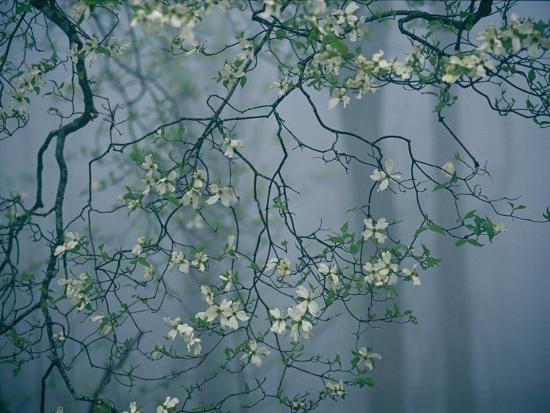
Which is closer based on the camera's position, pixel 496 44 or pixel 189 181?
pixel 496 44

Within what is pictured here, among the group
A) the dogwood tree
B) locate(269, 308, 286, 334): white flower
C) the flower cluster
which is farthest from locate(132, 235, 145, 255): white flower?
the flower cluster

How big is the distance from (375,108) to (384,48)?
213 millimetres

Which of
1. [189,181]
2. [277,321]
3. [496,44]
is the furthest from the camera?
[189,181]

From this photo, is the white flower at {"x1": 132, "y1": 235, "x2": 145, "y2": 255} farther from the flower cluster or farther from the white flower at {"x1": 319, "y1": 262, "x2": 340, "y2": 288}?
the flower cluster

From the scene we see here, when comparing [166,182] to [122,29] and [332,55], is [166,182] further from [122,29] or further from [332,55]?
[122,29]

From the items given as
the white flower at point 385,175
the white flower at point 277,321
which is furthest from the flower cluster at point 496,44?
the white flower at point 277,321

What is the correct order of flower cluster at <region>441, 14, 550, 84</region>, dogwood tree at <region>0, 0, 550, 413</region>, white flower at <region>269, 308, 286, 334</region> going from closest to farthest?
flower cluster at <region>441, 14, 550, 84</region>, white flower at <region>269, 308, 286, 334</region>, dogwood tree at <region>0, 0, 550, 413</region>

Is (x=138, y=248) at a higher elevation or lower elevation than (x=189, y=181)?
lower

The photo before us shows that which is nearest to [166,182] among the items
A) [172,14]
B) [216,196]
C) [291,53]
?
[216,196]

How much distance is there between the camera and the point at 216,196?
1.33 meters

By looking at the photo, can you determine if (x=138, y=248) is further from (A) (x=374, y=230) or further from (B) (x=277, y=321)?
(A) (x=374, y=230)

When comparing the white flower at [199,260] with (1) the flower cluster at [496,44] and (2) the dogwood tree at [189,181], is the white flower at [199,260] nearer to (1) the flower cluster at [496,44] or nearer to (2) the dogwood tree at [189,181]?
(2) the dogwood tree at [189,181]

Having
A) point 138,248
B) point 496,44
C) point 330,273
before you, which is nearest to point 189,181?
point 138,248

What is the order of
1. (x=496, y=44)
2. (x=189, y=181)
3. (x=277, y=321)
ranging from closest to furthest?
1. (x=496, y=44)
2. (x=277, y=321)
3. (x=189, y=181)
